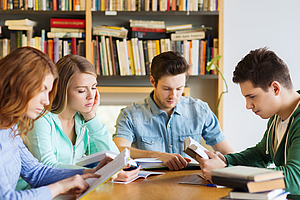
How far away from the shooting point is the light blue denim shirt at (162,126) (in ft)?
6.47

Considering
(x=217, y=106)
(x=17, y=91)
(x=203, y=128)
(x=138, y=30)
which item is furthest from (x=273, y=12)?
(x=17, y=91)

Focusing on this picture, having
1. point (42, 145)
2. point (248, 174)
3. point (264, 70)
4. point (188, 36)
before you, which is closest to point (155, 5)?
point (188, 36)

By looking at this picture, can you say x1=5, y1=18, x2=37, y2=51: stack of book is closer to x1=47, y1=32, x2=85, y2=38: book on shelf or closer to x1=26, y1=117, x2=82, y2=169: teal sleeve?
x1=47, y1=32, x2=85, y2=38: book on shelf

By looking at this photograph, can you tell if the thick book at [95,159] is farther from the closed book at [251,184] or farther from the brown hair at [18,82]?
the closed book at [251,184]

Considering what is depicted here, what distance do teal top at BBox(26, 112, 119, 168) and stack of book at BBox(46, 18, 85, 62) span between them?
124 cm

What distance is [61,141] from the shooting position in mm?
1534

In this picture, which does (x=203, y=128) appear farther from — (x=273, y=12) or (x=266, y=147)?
(x=273, y=12)

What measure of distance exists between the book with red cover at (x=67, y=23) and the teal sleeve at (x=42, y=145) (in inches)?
62.6

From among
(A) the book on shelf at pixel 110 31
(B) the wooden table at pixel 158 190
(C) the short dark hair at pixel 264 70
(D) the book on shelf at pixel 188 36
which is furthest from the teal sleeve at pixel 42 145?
(D) the book on shelf at pixel 188 36

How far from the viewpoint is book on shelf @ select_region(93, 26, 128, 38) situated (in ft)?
9.19

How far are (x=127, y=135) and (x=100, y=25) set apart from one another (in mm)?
1401

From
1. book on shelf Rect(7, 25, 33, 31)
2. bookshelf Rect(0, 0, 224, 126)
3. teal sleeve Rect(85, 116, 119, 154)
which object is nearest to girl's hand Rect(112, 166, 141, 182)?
teal sleeve Rect(85, 116, 119, 154)

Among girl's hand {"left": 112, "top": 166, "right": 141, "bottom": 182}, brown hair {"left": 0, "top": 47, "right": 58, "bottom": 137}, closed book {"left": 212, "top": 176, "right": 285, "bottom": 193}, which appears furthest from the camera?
girl's hand {"left": 112, "top": 166, "right": 141, "bottom": 182}

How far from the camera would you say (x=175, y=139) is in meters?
2.00
